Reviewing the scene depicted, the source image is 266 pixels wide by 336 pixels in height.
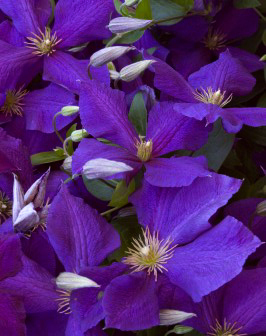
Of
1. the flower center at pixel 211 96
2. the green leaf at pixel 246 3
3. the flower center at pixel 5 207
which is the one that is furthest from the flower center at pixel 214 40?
the flower center at pixel 5 207

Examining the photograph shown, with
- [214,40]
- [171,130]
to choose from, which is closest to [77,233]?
[171,130]

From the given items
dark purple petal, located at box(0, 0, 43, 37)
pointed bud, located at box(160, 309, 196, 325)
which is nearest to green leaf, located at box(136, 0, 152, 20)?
dark purple petal, located at box(0, 0, 43, 37)

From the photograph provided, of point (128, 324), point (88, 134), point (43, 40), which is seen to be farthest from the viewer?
point (43, 40)

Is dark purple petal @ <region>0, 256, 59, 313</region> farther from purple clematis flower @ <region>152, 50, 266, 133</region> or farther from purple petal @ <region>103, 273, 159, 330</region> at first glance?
purple clematis flower @ <region>152, 50, 266, 133</region>

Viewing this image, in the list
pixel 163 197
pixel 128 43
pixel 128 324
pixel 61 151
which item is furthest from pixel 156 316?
pixel 128 43

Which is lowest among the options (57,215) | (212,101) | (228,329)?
(228,329)

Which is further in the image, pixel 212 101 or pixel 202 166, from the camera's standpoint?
pixel 212 101

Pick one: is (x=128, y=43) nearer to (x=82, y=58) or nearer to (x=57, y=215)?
(x=82, y=58)
